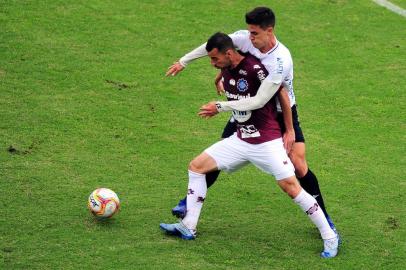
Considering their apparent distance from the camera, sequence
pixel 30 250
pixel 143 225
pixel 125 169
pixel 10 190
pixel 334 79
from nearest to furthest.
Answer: pixel 30 250, pixel 143 225, pixel 10 190, pixel 125 169, pixel 334 79

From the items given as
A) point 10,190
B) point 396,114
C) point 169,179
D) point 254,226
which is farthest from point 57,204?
point 396,114

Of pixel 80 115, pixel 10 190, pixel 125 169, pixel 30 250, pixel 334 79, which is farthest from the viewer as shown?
pixel 334 79

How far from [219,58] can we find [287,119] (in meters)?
0.94

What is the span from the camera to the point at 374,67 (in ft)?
46.2

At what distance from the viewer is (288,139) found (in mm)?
8820

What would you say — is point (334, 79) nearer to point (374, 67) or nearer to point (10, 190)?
point (374, 67)

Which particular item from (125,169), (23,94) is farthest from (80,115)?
(125,169)

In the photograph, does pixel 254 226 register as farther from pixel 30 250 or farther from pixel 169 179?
pixel 30 250

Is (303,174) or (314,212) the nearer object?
(314,212)

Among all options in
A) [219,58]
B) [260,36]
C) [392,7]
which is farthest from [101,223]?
[392,7]

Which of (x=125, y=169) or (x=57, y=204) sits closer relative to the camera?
(x=57, y=204)

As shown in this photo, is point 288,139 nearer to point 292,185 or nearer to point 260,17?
point 292,185

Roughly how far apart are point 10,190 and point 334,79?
592 cm

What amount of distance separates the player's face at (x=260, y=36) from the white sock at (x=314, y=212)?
1542 millimetres
